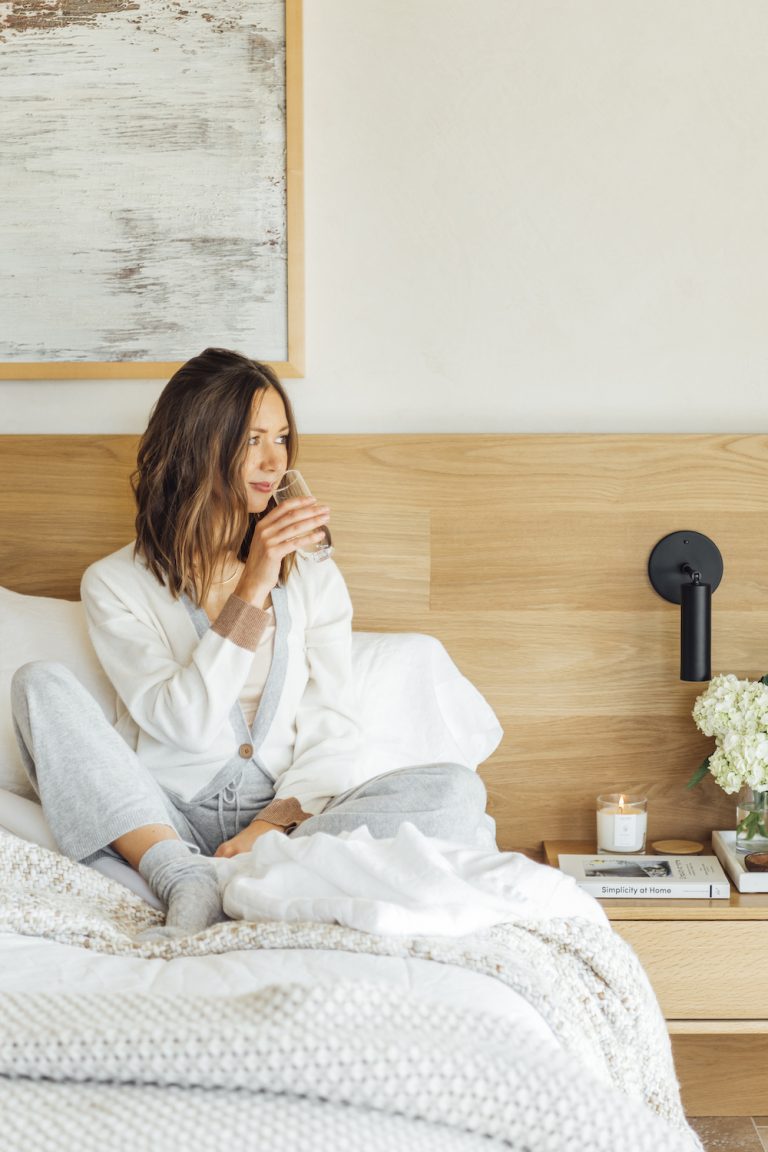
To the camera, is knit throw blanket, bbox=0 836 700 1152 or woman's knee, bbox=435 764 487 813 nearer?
knit throw blanket, bbox=0 836 700 1152

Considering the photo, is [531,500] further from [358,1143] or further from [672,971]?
[358,1143]

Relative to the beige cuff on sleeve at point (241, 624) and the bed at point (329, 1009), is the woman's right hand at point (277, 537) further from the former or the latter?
the bed at point (329, 1009)

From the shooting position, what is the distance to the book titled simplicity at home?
1.71 m

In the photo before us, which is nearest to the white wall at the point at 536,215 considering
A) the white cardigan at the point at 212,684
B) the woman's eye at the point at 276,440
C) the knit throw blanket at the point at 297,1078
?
the woman's eye at the point at 276,440

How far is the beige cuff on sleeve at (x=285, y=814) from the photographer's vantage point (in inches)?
63.8

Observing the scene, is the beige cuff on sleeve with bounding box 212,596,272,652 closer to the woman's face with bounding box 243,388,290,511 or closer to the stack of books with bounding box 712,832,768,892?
the woman's face with bounding box 243,388,290,511

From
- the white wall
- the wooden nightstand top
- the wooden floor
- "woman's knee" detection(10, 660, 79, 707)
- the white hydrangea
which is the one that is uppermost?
the white wall

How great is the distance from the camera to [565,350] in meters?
2.03

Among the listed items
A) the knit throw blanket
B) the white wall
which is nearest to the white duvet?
the knit throw blanket

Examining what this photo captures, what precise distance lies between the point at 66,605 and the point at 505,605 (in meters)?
0.77

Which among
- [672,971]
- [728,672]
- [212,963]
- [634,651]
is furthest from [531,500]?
[212,963]

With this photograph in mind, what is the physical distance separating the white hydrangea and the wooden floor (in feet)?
1.80

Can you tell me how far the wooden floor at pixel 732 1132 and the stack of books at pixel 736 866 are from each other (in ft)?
1.33

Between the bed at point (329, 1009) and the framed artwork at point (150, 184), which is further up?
the framed artwork at point (150, 184)
